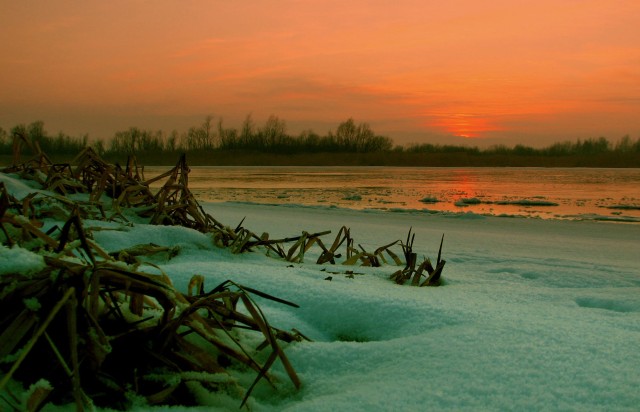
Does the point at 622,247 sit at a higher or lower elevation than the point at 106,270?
lower

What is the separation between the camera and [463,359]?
35.6 inches

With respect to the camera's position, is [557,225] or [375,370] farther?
[557,225]

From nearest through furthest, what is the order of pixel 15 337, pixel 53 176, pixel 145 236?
pixel 15 337 < pixel 145 236 < pixel 53 176

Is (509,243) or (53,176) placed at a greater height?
(53,176)

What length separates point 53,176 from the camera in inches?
116

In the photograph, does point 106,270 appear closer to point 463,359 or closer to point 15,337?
point 15,337

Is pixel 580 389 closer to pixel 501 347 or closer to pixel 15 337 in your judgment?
pixel 501 347

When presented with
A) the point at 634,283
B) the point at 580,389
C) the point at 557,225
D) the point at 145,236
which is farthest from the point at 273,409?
the point at 557,225

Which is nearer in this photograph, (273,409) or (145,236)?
(273,409)

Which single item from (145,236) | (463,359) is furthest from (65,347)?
(145,236)

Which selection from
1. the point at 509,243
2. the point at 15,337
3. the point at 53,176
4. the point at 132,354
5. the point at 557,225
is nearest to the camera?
the point at 15,337

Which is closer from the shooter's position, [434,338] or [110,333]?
[110,333]

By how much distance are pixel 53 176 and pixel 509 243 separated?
126 inches

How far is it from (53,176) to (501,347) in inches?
107
